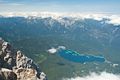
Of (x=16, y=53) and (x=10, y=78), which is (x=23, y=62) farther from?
(x=10, y=78)

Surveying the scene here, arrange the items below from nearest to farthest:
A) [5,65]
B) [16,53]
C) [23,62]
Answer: [5,65] → [23,62] → [16,53]

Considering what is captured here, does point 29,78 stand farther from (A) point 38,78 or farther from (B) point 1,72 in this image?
(B) point 1,72

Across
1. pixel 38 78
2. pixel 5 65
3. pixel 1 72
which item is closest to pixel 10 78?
pixel 1 72

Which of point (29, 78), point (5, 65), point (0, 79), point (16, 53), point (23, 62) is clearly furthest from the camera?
point (16, 53)

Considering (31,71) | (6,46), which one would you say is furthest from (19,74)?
(6,46)

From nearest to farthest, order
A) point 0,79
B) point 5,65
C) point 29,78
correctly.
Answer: point 0,79 → point 29,78 → point 5,65

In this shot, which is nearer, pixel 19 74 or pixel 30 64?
pixel 19 74
